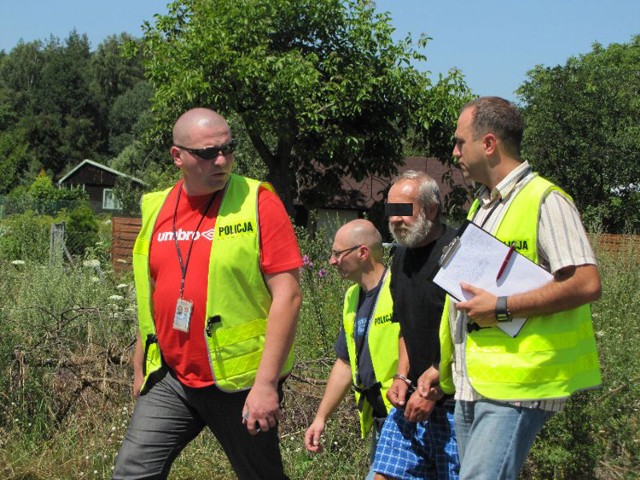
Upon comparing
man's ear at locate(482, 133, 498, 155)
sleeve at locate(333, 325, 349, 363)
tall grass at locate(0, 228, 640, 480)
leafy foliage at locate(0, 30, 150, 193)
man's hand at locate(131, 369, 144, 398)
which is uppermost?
leafy foliage at locate(0, 30, 150, 193)

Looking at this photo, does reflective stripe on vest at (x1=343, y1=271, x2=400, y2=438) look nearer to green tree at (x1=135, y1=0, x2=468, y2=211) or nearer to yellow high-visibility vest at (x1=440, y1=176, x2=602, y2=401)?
yellow high-visibility vest at (x1=440, y1=176, x2=602, y2=401)

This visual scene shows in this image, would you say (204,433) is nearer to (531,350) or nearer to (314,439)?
(314,439)

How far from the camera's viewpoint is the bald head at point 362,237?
428 centimetres

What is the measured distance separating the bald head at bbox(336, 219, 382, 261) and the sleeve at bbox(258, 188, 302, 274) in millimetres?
692

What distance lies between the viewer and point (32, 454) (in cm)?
559

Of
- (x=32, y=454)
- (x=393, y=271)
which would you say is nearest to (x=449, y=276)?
(x=393, y=271)

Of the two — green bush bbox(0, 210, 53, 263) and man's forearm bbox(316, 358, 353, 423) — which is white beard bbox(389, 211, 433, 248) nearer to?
man's forearm bbox(316, 358, 353, 423)

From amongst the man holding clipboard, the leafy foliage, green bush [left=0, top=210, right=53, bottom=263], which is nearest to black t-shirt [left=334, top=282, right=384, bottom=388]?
the man holding clipboard

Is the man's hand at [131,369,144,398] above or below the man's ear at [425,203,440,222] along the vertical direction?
below

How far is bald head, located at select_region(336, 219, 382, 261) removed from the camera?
428 centimetres

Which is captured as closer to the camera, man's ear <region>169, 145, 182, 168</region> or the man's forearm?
man's ear <region>169, 145, 182, 168</region>

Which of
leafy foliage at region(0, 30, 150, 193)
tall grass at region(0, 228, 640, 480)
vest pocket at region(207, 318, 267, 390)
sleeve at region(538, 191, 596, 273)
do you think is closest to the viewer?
sleeve at region(538, 191, 596, 273)

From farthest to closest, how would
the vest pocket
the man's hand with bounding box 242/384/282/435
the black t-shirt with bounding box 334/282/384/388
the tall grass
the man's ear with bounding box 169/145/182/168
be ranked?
1. the tall grass
2. the black t-shirt with bounding box 334/282/384/388
3. the man's ear with bounding box 169/145/182/168
4. the vest pocket
5. the man's hand with bounding box 242/384/282/435

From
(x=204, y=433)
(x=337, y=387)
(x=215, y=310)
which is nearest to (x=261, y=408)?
(x=215, y=310)
